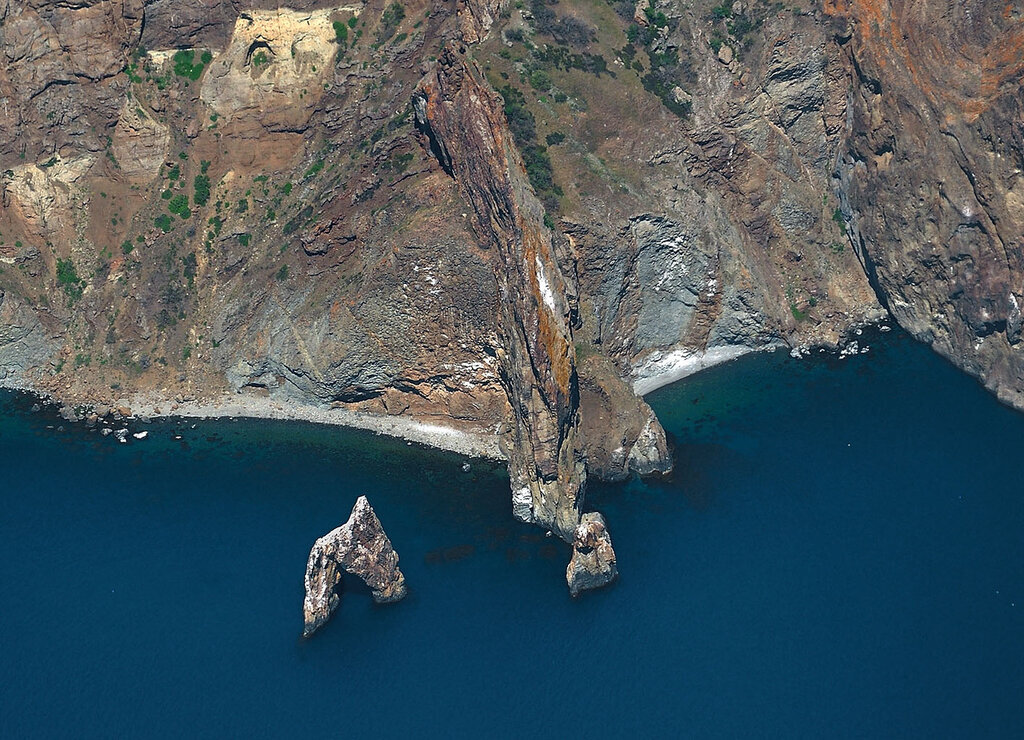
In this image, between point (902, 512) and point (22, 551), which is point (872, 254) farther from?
point (22, 551)

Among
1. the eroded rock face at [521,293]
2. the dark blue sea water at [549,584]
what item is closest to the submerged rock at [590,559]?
the dark blue sea water at [549,584]

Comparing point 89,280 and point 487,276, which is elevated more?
point 487,276

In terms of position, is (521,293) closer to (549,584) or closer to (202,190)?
(549,584)

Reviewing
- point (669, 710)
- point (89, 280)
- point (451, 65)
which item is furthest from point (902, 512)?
point (89, 280)

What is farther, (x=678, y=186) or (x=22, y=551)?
(x=678, y=186)

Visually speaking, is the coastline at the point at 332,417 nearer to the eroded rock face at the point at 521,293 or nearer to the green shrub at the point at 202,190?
the eroded rock face at the point at 521,293
